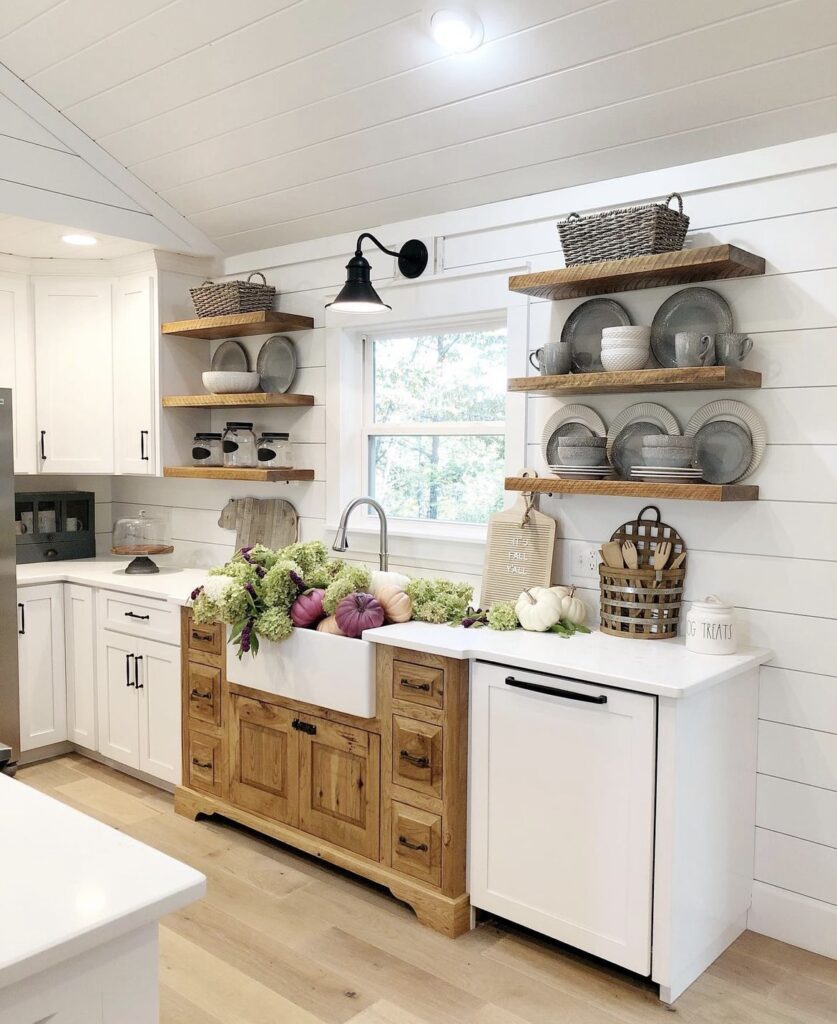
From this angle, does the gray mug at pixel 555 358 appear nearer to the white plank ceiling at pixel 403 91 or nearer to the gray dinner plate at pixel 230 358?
the white plank ceiling at pixel 403 91

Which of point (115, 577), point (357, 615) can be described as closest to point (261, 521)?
point (115, 577)

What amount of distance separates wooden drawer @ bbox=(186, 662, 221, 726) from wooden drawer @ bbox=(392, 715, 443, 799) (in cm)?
88

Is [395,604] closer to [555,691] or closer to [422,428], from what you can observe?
[555,691]

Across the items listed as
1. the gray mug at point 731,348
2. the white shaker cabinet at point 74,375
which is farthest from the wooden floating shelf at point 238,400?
the gray mug at point 731,348

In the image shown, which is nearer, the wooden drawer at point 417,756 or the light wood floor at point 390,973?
the light wood floor at point 390,973

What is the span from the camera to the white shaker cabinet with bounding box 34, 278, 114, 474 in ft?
13.9

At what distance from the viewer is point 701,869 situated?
2.38 m

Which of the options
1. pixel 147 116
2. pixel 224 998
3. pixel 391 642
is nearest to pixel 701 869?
pixel 391 642

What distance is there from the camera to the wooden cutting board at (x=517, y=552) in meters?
3.04

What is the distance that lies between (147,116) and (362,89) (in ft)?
3.08

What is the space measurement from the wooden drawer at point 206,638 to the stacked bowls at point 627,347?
1657 millimetres

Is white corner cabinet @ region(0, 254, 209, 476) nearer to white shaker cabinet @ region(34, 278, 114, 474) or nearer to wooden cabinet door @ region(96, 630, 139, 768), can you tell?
white shaker cabinet @ region(34, 278, 114, 474)

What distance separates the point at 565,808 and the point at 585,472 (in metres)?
0.99

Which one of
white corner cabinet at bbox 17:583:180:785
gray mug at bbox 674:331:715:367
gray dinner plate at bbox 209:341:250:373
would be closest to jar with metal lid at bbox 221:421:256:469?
gray dinner plate at bbox 209:341:250:373
